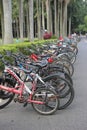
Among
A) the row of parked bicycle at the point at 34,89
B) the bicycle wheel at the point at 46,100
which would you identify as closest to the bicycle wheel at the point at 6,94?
the row of parked bicycle at the point at 34,89

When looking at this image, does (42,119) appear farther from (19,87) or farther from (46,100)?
(19,87)

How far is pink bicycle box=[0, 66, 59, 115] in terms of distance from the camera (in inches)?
290

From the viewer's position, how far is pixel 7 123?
6.84m

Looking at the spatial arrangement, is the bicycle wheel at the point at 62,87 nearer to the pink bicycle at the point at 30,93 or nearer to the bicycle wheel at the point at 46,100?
the pink bicycle at the point at 30,93

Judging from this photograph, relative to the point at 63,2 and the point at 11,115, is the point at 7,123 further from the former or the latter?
the point at 63,2

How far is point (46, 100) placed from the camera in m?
7.39

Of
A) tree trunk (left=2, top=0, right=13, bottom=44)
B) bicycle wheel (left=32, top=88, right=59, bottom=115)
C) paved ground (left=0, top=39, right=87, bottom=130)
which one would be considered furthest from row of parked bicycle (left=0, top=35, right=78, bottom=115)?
tree trunk (left=2, top=0, right=13, bottom=44)

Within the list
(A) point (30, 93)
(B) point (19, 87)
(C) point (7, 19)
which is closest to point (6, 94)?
(B) point (19, 87)

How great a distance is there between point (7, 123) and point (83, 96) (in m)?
3.00

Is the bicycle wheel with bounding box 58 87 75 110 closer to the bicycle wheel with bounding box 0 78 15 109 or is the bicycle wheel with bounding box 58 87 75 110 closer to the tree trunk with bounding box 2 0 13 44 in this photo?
the bicycle wheel with bounding box 0 78 15 109

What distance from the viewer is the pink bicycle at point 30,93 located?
24.2 ft

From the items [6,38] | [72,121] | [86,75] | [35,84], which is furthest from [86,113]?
[6,38]

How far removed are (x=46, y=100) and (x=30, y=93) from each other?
35 centimetres

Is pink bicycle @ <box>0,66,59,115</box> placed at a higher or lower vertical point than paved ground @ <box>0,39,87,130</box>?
higher
